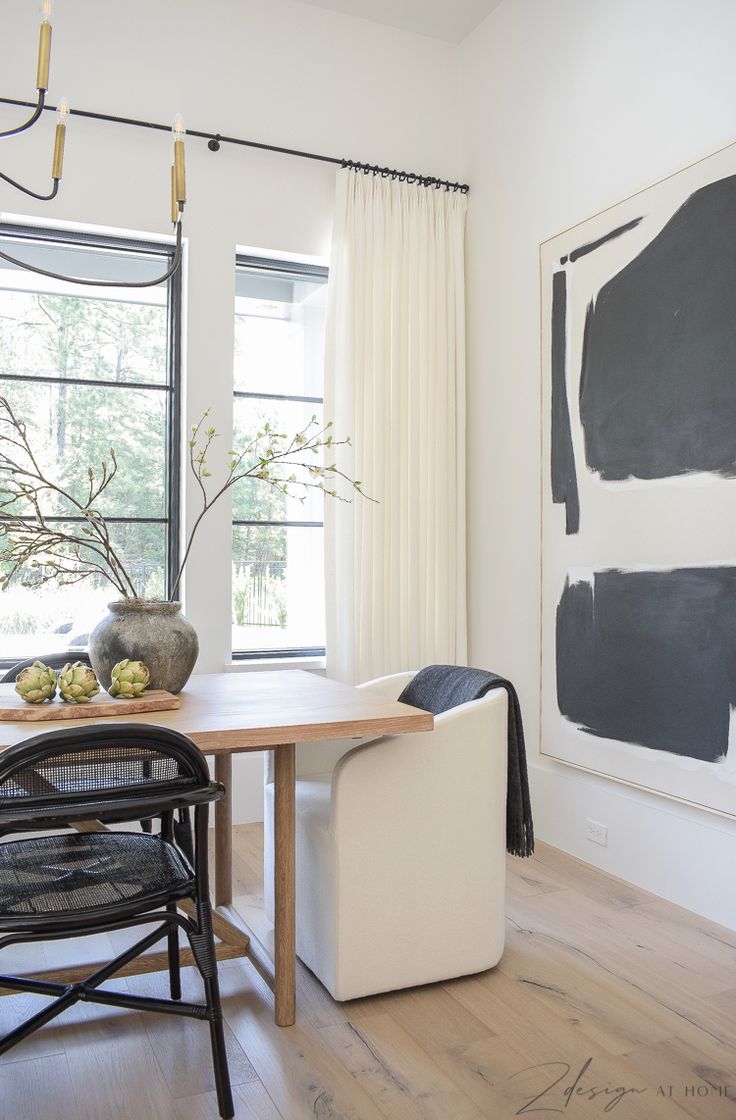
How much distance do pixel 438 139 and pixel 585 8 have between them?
A: 96cm

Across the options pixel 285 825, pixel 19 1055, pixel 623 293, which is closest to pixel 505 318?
pixel 623 293

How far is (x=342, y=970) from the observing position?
216cm

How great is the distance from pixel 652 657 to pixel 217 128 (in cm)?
266

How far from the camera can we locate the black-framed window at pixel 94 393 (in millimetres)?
3535

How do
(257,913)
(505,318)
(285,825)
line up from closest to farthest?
1. (285,825)
2. (257,913)
3. (505,318)

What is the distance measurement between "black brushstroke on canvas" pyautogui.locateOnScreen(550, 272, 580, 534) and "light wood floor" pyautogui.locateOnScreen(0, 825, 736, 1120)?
1.47 metres

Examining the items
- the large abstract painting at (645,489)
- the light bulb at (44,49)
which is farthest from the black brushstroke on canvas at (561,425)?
the light bulb at (44,49)

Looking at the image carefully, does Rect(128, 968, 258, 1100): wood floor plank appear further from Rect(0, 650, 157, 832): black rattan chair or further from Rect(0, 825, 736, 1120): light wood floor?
Rect(0, 650, 157, 832): black rattan chair

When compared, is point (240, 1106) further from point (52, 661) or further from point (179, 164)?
point (179, 164)

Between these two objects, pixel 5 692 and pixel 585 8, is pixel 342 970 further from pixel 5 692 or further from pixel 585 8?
pixel 585 8

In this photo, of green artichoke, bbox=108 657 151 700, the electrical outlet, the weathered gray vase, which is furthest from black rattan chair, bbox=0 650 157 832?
the electrical outlet

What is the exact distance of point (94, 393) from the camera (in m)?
3.65

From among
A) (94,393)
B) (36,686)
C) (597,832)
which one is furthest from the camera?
(94,393)

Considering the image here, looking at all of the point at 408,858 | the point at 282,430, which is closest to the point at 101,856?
the point at 408,858
